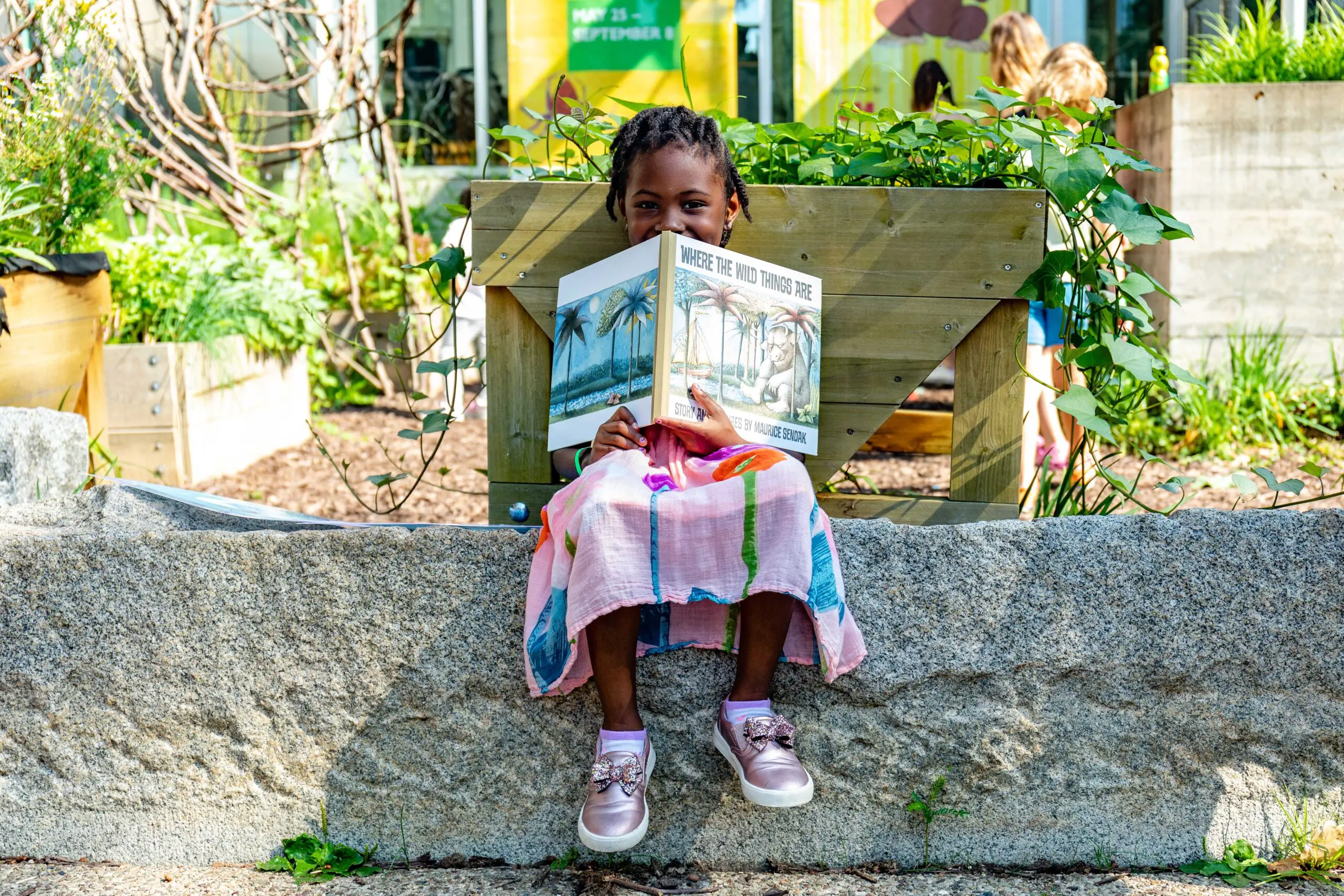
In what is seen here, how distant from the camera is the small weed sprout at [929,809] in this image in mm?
1989

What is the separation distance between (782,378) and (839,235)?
1.03 feet

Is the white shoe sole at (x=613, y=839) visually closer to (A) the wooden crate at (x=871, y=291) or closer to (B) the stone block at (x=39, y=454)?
(A) the wooden crate at (x=871, y=291)

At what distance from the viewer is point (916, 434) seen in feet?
12.6

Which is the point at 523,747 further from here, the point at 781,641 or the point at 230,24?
the point at 230,24

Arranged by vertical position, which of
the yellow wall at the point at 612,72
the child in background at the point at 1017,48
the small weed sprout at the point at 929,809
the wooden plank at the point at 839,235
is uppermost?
the yellow wall at the point at 612,72

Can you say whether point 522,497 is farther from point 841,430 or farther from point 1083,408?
point 1083,408

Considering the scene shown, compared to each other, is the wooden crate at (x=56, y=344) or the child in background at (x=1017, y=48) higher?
the child in background at (x=1017, y=48)

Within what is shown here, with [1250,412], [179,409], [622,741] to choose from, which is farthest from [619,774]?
[1250,412]

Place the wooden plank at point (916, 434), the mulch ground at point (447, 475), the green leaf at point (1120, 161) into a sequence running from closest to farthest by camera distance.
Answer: the green leaf at point (1120, 161)
the wooden plank at point (916, 434)
the mulch ground at point (447, 475)

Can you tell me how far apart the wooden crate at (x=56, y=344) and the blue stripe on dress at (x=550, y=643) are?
72.9 inches

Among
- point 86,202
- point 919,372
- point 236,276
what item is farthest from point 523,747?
point 236,276

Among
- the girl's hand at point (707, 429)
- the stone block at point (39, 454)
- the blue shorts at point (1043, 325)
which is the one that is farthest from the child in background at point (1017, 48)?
the stone block at point (39, 454)

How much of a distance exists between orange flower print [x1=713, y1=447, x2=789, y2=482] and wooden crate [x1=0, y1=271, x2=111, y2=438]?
1.99 metres

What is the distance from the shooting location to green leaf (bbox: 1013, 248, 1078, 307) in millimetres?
2156
